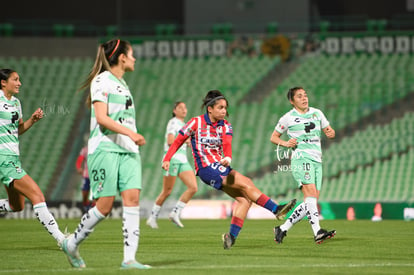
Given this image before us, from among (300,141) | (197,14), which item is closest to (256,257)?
(300,141)

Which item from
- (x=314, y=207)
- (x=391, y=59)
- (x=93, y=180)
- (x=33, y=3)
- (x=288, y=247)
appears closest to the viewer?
(x=93, y=180)

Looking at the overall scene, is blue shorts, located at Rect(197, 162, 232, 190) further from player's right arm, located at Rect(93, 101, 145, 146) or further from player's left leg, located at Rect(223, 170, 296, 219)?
player's right arm, located at Rect(93, 101, 145, 146)

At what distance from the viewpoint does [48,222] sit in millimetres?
10305

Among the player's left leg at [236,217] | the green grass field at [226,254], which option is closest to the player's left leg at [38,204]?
the green grass field at [226,254]

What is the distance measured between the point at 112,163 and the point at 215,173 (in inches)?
120

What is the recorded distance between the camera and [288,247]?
10750mm

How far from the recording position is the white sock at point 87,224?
25.2 ft

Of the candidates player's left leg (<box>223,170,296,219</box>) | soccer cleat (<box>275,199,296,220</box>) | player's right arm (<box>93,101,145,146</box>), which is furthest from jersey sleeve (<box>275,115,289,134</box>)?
player's right arm (<box>93,101,145,146</box>)

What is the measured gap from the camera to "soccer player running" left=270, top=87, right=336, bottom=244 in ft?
38.6

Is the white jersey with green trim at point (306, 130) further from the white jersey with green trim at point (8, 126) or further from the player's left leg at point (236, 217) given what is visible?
the white jersey with green trim at point (8, 126)

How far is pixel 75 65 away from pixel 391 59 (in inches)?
502

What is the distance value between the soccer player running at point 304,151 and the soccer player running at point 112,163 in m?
4.33

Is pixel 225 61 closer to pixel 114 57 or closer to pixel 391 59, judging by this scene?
pixel 391 59

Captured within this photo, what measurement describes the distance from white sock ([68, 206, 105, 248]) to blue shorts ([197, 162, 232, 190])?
2980mm
